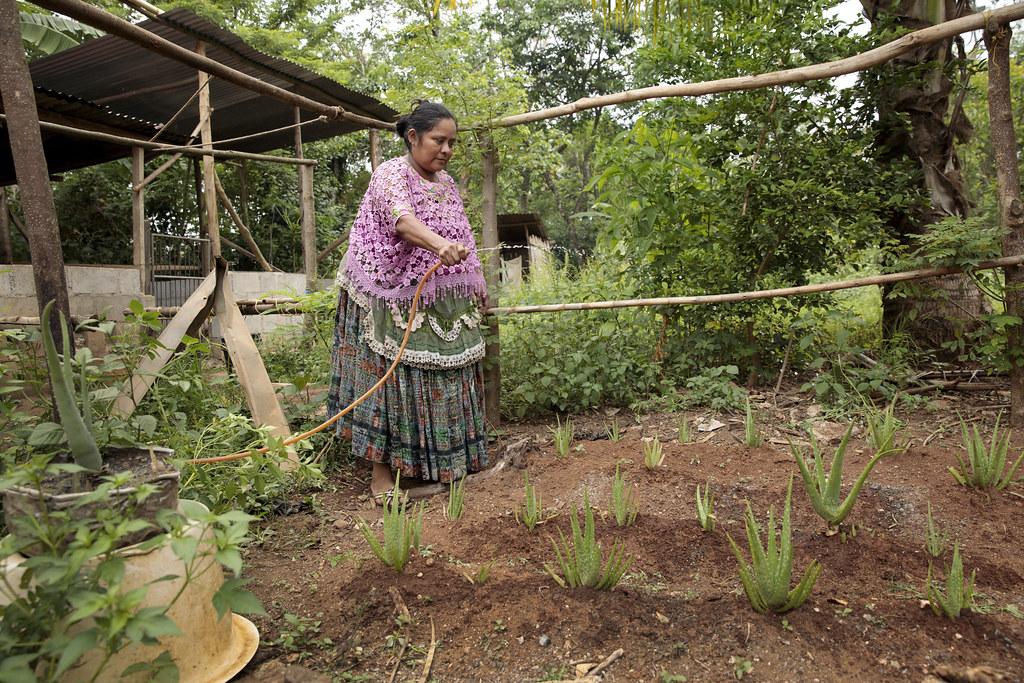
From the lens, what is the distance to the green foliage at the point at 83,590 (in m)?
1.16

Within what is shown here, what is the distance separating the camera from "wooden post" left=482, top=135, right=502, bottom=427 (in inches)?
146

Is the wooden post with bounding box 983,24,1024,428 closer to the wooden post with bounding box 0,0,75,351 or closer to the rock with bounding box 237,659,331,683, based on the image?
the rock with bounding box 237,659,331,683

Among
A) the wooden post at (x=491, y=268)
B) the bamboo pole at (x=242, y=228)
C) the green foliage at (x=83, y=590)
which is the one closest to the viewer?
the green foliage at (x=83, y=590)

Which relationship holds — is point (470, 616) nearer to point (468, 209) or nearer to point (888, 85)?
point (468, 209)

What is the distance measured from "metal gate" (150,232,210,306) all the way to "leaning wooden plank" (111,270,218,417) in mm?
7097

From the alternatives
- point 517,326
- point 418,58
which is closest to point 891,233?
point 517,326

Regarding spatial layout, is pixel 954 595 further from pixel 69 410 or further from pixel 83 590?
pixel 69 410

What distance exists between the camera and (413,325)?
3098mm

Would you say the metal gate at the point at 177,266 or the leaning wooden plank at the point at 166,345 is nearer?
the leaning wooden plank at the point at 166,345

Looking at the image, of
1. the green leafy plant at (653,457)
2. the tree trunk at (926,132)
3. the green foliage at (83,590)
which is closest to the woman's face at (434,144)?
the green leafy plant at (653,457)

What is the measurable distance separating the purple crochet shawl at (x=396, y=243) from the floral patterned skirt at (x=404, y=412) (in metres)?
0.21

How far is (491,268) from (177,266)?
27.9 feet

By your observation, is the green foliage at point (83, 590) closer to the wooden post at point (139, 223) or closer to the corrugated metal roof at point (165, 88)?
the corrugated metal roof at point (165, 88)

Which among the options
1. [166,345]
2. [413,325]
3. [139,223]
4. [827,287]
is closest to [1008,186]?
[827,287]
